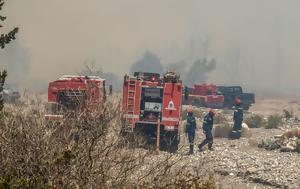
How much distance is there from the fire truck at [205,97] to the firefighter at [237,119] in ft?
41.5

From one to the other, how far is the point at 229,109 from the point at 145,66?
25748 mm

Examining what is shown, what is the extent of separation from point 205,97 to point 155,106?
17.2m

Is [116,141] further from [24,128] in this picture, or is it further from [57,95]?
[57,95]

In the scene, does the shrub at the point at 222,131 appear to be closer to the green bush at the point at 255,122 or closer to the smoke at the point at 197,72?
the green bush at the point at 255,122

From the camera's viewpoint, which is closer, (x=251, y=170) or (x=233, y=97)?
(x=251, y=170)

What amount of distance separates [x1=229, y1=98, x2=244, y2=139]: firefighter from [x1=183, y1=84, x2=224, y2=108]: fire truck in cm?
1266

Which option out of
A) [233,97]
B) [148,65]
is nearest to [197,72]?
Answer: [148,65]

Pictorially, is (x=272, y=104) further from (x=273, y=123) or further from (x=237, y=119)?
(x=237, y=119)

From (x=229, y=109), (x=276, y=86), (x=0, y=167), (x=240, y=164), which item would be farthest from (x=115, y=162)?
(x=276, y=86)

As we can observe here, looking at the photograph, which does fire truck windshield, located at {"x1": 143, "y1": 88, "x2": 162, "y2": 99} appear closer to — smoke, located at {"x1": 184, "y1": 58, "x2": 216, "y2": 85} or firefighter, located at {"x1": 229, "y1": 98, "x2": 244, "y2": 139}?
firefighter, located at {"x1": 229, "y1": 98, "x2": 244, "y2": 139}

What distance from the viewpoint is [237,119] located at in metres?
19.7

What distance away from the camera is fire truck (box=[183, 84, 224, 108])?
33156 mm

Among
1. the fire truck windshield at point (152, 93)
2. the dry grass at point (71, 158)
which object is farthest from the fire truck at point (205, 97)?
the dry grass at point (71, 158)

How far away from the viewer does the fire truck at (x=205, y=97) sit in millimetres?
33156
